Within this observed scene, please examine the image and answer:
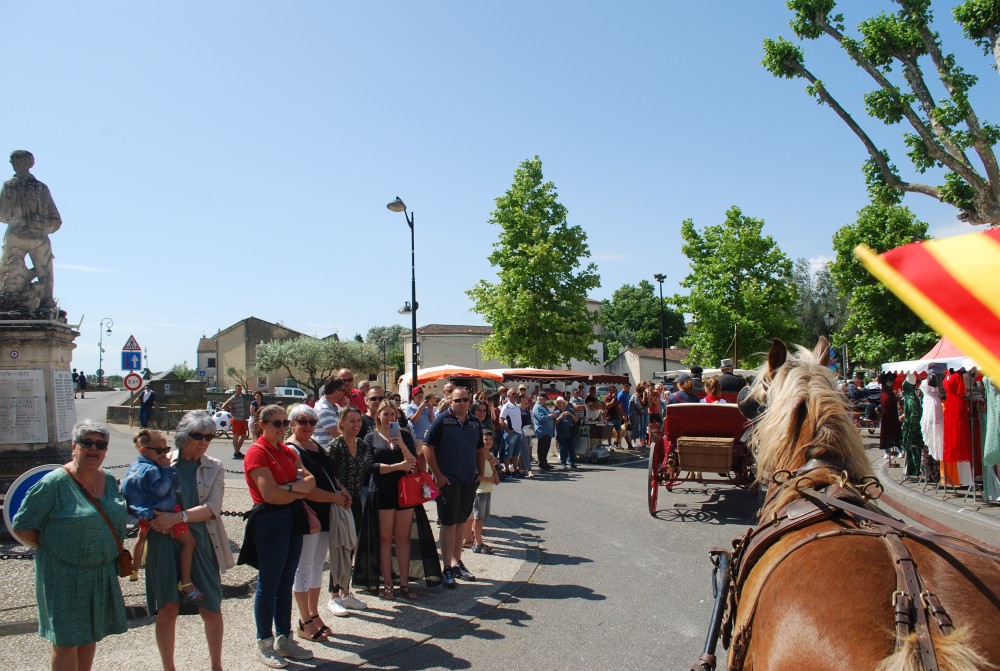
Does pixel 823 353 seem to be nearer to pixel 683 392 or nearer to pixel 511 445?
pixel 683 392

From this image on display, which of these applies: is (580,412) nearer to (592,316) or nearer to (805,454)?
(805,454)

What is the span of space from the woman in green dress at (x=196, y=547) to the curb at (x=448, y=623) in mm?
914

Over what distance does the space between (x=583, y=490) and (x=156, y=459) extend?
9139 mm

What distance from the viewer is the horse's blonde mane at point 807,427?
3.12m

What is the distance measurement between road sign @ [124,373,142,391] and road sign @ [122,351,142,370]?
131cm

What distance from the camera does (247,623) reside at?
18.3 feet

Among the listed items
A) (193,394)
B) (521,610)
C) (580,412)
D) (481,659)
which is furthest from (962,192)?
(193,394)

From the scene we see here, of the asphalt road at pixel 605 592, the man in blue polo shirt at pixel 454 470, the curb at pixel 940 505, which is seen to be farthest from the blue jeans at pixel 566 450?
the man in blue polo shirt at pixel 454 470

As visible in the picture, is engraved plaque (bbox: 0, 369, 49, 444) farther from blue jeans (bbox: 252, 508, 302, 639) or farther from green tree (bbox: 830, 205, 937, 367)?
green tree (bbox: 830, 205, 937, 367)

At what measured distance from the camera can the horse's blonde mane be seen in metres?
3.12

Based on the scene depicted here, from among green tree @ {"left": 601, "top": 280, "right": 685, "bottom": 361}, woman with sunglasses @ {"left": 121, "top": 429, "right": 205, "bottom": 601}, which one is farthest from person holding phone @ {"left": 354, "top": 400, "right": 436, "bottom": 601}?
green tree @ {"left": 601, "top": 280, "right": 685, "bottom": 361}

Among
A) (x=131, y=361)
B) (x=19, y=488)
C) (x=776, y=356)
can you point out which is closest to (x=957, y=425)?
(x=776, y=356)

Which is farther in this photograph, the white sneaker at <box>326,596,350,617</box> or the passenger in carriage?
the passenger in carriage

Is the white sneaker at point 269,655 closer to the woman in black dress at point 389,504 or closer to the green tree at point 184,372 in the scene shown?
the woman in black dress at point 389,504
